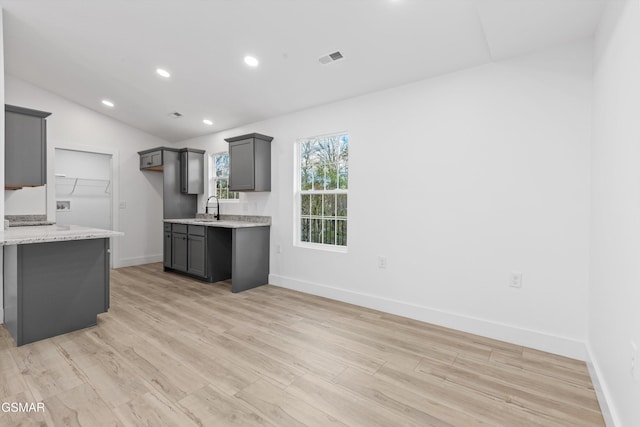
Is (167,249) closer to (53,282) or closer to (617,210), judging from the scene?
(53,282)

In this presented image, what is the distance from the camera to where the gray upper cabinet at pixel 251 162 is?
171 inches

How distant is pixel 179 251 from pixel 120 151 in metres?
2.30

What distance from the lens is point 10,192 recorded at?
438 cm

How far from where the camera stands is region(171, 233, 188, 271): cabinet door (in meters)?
4.84

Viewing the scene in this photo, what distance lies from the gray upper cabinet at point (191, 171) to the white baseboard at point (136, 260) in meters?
1.60

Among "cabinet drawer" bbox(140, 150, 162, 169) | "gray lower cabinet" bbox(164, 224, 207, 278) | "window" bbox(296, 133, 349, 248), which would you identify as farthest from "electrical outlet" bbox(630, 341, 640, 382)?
"cabinet drawer" bbox(140, 150, 162, 169)

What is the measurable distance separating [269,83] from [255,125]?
123 cm

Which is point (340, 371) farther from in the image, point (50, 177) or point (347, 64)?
point (50, 177)

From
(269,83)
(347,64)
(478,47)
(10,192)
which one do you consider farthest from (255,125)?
(10,192)

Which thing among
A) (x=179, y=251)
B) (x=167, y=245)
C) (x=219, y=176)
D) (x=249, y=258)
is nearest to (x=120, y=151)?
(x=219, y=176)

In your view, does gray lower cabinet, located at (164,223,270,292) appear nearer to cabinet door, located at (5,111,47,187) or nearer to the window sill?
the window sill

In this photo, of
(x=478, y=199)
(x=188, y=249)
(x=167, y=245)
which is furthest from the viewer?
(x=167, y=245)

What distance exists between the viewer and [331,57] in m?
2.98

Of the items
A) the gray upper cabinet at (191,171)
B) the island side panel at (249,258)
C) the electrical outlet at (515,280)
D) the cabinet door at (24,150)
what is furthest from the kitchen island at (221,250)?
the electrical outlet at (515,280)
